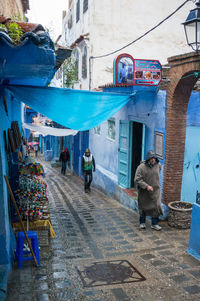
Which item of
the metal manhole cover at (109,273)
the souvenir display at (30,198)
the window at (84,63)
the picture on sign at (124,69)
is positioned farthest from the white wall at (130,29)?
the metal manhole cover at (109,273)

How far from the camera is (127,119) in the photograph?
9.83m

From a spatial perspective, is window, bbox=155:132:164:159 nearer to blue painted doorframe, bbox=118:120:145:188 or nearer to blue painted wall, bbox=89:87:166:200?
blue painted wall, bbox=89:87:166:200

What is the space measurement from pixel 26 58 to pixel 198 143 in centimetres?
533

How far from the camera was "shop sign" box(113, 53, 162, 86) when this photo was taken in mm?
7461

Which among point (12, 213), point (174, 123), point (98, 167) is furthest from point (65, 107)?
point (98, 167)

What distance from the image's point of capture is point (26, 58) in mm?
3223

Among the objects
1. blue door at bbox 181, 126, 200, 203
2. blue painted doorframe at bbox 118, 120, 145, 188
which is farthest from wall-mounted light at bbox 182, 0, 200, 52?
blue painted doorframe at bbox 118, 120, 145, 188

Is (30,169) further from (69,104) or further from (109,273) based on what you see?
(109,273)

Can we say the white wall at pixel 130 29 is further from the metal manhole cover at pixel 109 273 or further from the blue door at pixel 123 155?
the metal manhole cover at pixel 109 273

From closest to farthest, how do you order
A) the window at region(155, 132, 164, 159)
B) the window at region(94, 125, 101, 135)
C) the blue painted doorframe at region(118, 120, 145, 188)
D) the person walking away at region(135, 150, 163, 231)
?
the person walking away at region(135, 150, 163, 231) → the window at region(155, 132, 164, 159) → the blue painted doorframe at region(118, 120, 145, 188) → the window at region(94, 125, 101, 135)

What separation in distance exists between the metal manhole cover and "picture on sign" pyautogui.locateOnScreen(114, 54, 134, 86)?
174 inches

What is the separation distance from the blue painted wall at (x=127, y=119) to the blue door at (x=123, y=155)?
0.34 meters

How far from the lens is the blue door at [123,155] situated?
32.2ft

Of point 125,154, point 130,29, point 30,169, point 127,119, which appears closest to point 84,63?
point 130,29
